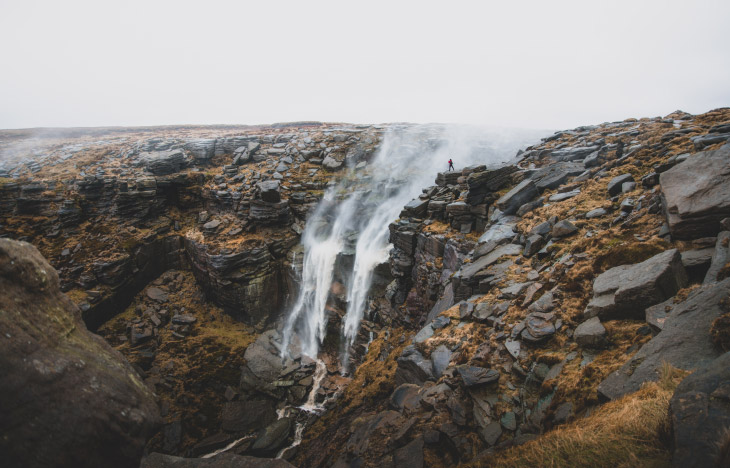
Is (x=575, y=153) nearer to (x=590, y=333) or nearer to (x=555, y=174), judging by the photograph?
(x=555, y=174)

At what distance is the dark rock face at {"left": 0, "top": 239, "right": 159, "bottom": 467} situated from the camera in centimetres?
448

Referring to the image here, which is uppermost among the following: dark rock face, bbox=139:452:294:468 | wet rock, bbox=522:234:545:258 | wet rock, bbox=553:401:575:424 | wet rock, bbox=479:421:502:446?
wet rock, bbox=522:234:545:258

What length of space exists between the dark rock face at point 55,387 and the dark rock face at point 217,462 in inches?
219

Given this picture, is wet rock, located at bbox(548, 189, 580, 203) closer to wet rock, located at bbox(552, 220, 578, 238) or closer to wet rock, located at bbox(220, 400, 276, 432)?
wet rock, located at bbox(552, 220, 578, 238)

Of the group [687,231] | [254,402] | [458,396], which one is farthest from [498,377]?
[254,402]

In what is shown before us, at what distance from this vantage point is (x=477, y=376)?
24.0 feet

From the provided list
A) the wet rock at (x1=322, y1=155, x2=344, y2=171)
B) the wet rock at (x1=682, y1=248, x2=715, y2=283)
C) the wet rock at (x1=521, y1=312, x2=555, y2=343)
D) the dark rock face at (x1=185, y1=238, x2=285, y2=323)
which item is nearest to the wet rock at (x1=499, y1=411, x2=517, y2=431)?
the wet rock at (x1=521, y1=312, x2=555, y2=343)

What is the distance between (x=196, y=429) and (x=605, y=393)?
24218mm

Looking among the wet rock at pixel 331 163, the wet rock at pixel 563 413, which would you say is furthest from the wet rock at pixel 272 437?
the wet rock at pixel 331 163

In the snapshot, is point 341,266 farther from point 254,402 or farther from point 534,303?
point 534,303

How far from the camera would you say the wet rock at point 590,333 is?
5977 millimetres

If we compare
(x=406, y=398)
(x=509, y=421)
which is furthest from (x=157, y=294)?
(x=509, y=421)

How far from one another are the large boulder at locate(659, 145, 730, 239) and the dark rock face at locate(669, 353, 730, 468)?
4690mm

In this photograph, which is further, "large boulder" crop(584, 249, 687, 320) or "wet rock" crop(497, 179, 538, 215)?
"wet rock" crop(497, 179, 538, 215)
